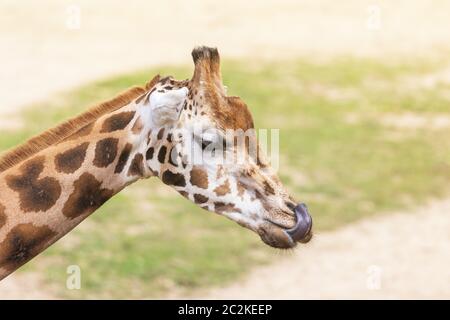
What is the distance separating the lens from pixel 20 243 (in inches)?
313

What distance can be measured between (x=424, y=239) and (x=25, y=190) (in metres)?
11.8

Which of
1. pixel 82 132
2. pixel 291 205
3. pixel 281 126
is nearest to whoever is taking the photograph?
pixel 291 205

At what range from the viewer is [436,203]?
66.7 ft

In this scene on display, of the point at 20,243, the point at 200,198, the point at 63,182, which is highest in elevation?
the point at 63,182

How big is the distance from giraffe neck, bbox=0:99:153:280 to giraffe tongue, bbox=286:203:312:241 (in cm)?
105

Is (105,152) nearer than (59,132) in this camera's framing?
Yes

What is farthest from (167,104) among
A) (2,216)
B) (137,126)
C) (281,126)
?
(281,126)

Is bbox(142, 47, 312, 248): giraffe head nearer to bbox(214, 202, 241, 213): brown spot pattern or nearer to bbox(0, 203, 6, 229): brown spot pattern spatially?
bbox(214, 202, 241, 213): brown spot pattern

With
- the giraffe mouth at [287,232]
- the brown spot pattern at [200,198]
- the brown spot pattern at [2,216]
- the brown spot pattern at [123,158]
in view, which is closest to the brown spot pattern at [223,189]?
the brown spot pattern at [200,198]

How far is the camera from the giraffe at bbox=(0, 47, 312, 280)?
787 cm

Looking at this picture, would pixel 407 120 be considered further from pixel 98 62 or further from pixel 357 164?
pixel 98 62

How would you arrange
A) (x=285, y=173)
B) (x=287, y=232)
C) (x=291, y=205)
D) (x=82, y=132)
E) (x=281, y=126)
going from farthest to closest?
(x=281, y=126) < (x=285, y=173) < (x=82, y=132) < (x=291, y=205) < (x=287, y=232)

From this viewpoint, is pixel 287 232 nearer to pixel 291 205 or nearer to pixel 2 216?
pixel 291 205

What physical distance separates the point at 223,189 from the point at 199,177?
19 cm
